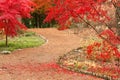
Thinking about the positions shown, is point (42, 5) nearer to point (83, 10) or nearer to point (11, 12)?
point (11, 12)

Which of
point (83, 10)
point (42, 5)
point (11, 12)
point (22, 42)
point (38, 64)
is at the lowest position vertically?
point (38, 64)

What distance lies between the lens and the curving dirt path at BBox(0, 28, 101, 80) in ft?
45.4

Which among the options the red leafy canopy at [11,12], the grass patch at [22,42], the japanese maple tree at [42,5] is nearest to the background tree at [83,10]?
the red leafy canopy at [11,12]

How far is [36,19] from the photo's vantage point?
36.3m

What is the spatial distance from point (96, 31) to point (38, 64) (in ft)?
18.4

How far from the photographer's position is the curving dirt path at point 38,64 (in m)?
13.9

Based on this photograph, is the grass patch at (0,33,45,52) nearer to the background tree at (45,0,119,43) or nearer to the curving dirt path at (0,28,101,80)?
the curving dirt path at (0,28,101,80)

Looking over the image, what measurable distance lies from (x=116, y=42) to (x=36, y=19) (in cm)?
2520

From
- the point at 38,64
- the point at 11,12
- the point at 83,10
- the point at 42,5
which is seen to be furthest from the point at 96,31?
the point at 42,5

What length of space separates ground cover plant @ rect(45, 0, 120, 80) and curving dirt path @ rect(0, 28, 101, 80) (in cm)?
67

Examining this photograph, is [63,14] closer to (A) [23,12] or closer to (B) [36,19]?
(A) [23,12]

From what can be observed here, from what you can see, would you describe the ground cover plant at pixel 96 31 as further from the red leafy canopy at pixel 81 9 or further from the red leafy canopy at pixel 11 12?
the red leafy canopy at pixel 11 12

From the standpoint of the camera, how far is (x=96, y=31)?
1144 cm

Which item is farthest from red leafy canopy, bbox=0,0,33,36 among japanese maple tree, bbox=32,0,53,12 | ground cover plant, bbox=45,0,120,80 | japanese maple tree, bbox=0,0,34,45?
japanese maple tree, bbox=32,0,53,12
